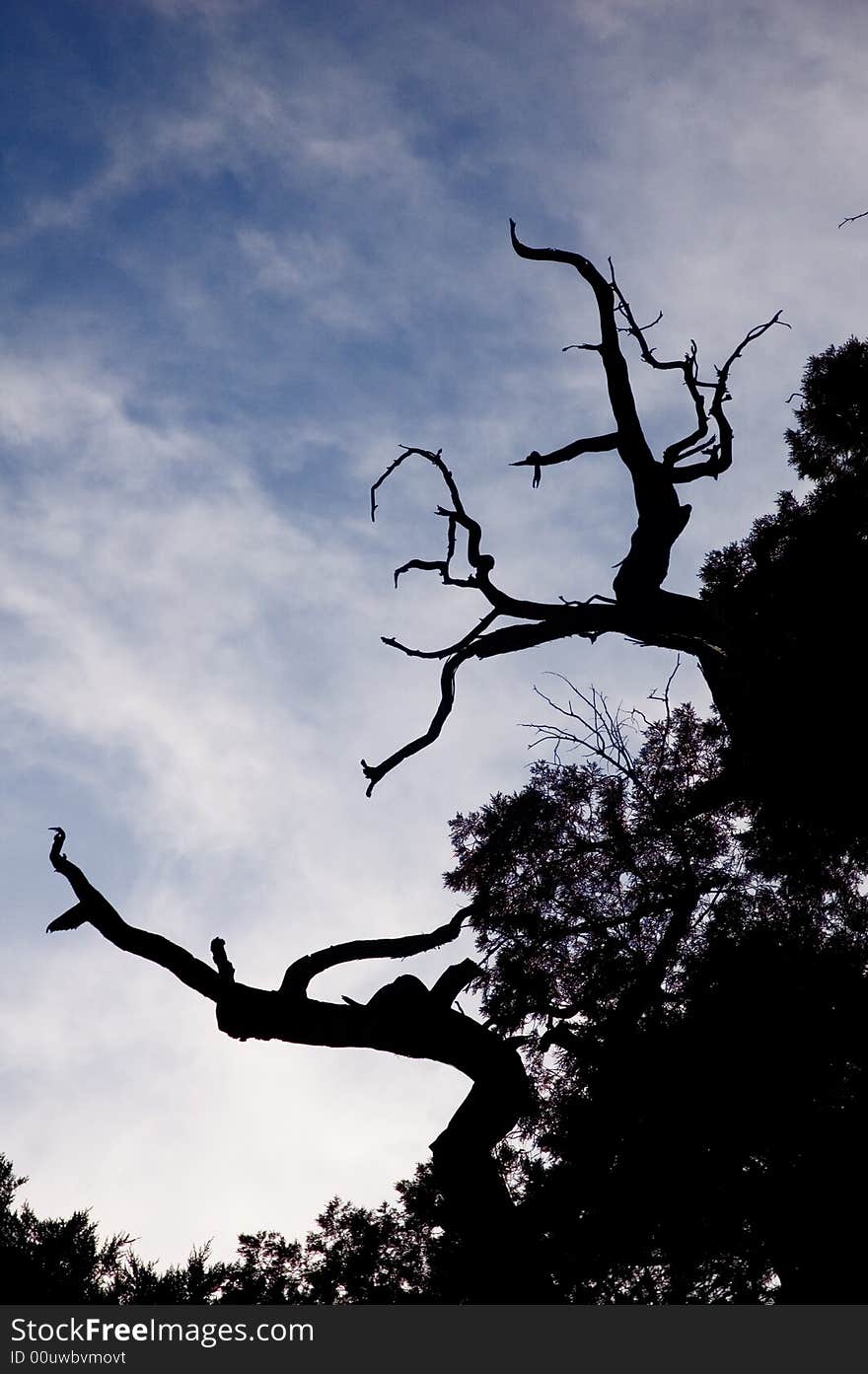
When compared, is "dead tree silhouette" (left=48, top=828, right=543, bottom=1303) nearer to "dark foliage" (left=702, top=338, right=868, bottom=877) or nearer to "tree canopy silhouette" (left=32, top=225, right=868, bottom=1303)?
"tree canopy silhouette" (left=32, top=225, right=868, bottom=1303)

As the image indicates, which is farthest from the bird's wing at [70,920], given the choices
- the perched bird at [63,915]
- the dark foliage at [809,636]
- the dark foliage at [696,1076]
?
the dark foliage at [809,636]

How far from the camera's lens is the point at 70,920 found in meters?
6.62

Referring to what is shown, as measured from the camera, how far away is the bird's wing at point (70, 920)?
658 centimetres

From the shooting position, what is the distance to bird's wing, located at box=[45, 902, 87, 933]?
6582 mm

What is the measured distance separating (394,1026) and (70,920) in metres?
2.70

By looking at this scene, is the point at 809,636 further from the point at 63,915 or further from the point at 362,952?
the point at 63,915

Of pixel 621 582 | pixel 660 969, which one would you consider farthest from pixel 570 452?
pixel 660 969

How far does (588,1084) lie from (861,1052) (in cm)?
229

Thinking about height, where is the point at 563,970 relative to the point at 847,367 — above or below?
below

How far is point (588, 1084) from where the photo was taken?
742 centimetres

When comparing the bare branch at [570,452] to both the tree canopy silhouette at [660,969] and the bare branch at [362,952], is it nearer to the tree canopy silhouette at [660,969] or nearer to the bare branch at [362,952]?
the tree canopy silhouette at [660,969]

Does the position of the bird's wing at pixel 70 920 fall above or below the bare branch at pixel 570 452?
below
